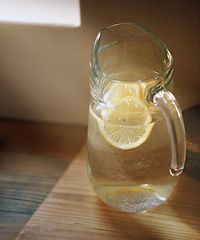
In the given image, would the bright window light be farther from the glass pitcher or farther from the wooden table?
the wooden table

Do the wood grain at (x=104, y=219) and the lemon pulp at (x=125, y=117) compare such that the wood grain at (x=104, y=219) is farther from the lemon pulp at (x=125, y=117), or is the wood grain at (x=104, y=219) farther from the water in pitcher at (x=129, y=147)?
the lemon pulp at (x=125, y=117)

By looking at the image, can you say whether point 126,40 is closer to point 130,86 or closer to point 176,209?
point 130,86

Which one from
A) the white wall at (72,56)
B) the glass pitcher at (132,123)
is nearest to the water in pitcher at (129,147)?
the glass pitcher at (132,123)

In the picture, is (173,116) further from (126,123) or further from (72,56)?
(72,56)

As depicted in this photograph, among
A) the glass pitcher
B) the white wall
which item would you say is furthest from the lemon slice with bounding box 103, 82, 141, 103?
the white wall

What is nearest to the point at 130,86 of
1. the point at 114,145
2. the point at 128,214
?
the point at 114,145
